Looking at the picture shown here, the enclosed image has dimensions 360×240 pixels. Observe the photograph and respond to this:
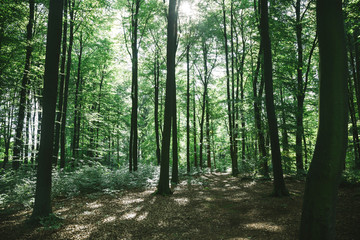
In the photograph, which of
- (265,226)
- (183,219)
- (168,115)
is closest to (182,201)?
(183,219)

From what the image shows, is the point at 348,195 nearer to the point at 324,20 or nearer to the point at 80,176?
the point at 324,20

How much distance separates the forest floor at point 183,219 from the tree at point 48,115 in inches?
27.0

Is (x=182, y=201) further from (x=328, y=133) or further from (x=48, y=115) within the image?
(x=328, y=133)

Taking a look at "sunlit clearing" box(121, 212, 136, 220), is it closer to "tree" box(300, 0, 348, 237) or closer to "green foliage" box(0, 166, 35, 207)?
"green foliage" box(0, 166, 35, 207)

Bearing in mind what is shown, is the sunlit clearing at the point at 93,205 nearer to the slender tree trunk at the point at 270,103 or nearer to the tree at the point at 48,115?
the tree at the point at 48,115

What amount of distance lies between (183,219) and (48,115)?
5611 millimetres

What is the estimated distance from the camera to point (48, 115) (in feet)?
20.9

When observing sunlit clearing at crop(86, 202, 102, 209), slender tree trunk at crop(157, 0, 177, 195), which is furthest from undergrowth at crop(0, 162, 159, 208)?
slender tree trunk at crop(157, 0, 177, 195)

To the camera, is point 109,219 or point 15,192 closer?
point 109,219

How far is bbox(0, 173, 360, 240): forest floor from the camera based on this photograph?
5.09 m

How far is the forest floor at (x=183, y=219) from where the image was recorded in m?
5.09

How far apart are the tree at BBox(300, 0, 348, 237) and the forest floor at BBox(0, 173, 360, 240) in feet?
4.82

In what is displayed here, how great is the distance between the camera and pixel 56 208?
7.80 metres

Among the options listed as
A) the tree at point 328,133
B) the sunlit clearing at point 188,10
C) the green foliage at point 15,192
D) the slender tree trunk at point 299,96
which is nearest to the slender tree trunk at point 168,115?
the sunlit clearing at point 188,10
